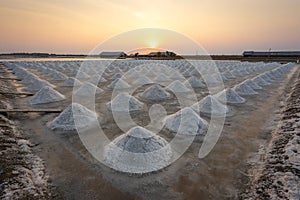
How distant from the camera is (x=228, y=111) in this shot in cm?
623

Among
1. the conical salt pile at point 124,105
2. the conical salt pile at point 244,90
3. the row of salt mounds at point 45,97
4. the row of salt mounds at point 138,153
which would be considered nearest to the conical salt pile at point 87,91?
the row of salt mounds at point 45,97

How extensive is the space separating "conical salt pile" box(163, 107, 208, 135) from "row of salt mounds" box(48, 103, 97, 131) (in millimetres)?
1949

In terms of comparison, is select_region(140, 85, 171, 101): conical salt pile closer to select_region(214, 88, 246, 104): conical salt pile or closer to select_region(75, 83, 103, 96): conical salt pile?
select_region(214, 88, 246, 104): conical salt pile

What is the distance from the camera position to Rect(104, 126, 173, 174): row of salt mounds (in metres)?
3.28

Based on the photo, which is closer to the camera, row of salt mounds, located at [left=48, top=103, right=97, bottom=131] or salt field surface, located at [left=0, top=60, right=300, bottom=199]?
salt field surface, located at [left=0, top=60, right=300, bottom=199]

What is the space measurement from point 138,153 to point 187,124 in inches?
66.5

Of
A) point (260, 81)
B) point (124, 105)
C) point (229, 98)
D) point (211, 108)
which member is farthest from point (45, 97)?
point (260, 81)

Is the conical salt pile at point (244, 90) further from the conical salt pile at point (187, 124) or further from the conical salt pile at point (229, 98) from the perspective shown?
the conical salt pile at point (187, 124)

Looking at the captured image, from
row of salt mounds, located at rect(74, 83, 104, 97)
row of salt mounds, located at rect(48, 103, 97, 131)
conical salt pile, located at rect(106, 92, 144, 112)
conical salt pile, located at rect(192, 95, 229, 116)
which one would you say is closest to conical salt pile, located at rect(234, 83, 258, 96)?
conical salt pile, located at rect(192, 95, 229, 116)

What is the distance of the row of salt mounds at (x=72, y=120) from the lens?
15.9 ft

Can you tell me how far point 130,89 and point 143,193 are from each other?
7.19 m

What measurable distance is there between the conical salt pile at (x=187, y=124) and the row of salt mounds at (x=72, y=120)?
195cm

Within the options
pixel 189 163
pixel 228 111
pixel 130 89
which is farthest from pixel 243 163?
pixel 130 89

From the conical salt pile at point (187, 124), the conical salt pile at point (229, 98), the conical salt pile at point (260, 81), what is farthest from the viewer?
the conical salt pile at point (260, 81)
